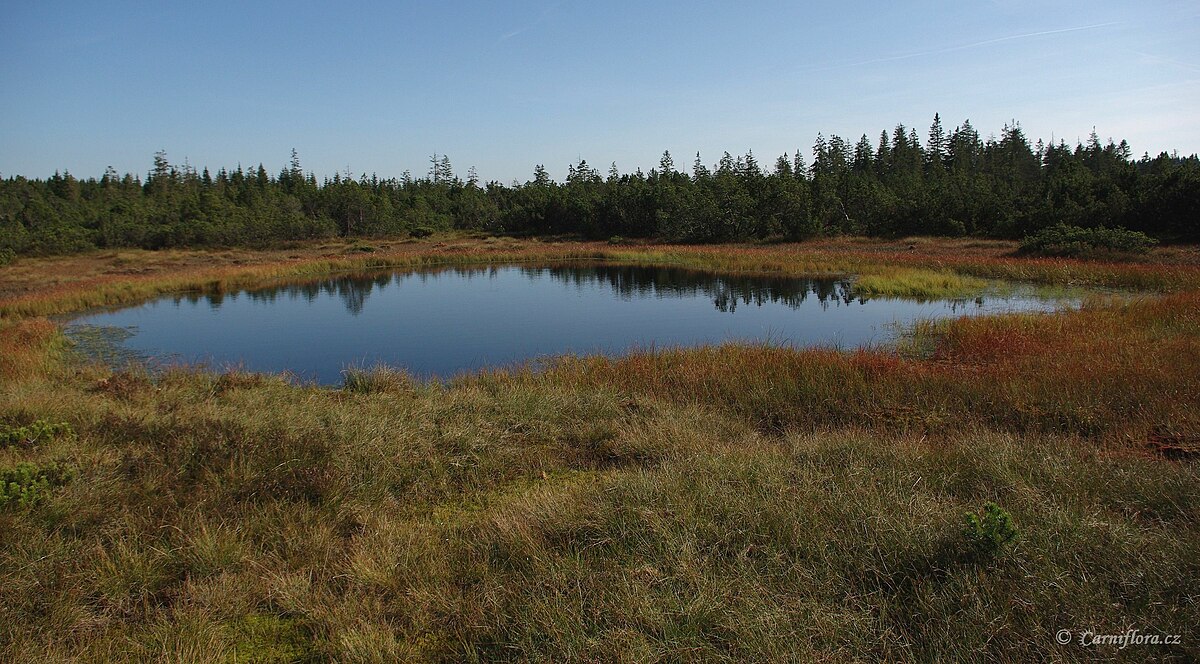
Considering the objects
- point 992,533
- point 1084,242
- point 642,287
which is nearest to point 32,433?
point 992,533

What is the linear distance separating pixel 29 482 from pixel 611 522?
13.8 ft

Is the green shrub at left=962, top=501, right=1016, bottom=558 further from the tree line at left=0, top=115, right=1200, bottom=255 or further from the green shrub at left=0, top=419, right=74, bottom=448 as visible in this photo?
the tree line at left=0, top=115, right=1200, bottom=255

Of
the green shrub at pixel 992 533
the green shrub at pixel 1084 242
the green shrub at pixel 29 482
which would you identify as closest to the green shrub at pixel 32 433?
the green shrub at pixel 29 482

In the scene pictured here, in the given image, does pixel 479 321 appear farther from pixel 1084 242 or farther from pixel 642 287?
pixel 1084 242

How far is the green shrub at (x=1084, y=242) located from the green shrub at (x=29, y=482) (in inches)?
1251

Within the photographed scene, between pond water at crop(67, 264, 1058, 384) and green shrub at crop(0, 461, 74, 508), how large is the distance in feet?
21.7

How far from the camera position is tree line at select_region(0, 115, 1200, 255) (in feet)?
119

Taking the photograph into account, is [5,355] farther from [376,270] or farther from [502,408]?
[376,270]

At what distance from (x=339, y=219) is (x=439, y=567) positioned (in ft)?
221

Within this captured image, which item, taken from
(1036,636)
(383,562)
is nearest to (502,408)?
(383,562)

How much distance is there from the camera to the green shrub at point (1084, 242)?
2502cm

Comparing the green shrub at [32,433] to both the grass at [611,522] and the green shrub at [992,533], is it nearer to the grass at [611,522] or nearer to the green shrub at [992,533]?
the grass at [611,522]

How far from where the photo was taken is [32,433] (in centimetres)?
559

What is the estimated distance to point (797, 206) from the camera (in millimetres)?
47312
